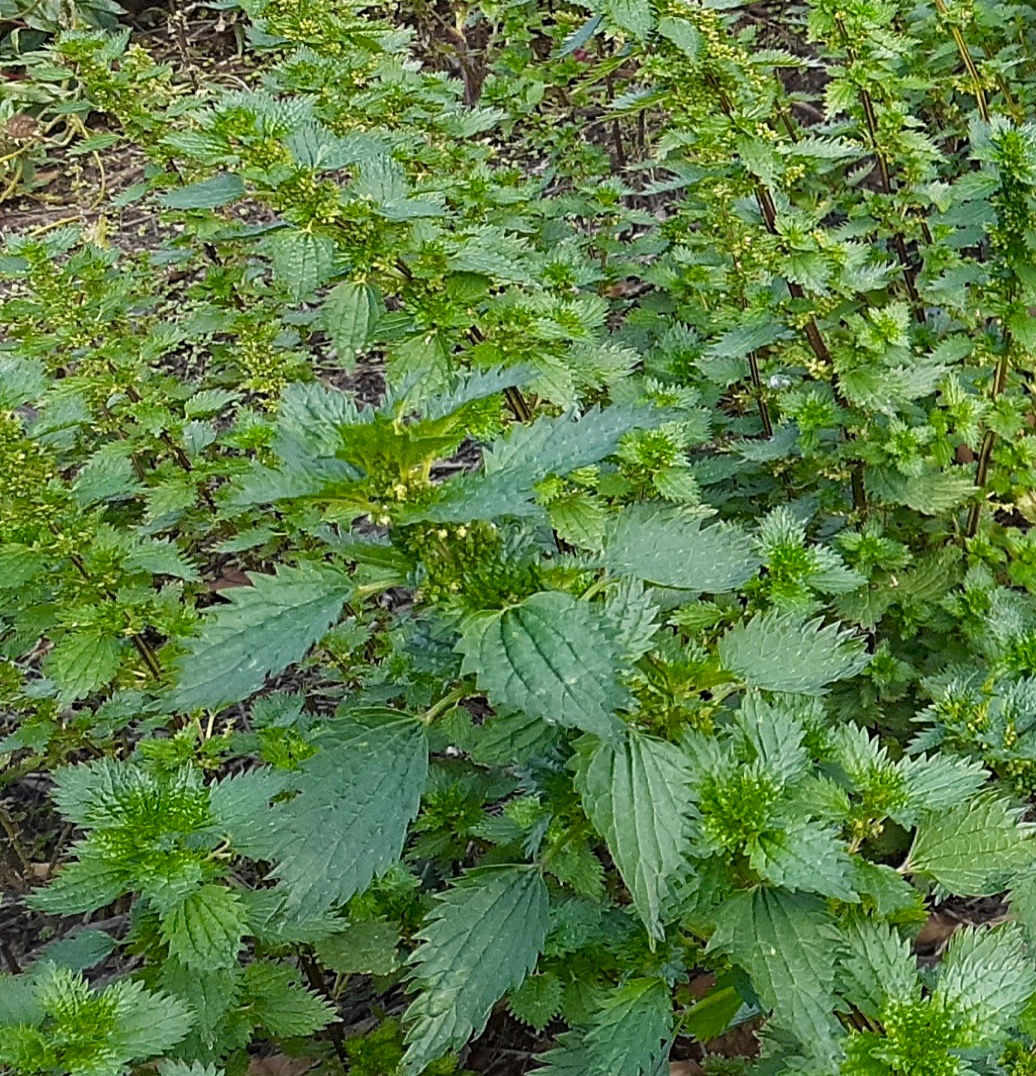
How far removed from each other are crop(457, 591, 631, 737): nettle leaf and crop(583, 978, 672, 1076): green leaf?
52 cm

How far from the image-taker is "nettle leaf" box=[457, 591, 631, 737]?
1074 millimetres

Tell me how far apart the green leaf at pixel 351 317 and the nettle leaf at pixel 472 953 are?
989 mm

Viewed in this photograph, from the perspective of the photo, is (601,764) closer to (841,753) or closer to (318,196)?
(841,753)

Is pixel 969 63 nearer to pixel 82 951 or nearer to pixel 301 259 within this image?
pixel 301 259

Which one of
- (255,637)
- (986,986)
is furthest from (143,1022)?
(986,986)

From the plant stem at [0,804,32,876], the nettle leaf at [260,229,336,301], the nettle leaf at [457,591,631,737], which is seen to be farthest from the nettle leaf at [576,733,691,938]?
the plant stem at [0,804,32,876]

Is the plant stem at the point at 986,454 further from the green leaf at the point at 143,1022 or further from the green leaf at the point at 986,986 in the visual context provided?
the green leaf at the point at 143,1022

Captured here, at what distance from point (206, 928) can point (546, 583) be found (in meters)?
0.83

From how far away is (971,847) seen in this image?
1.42 metres

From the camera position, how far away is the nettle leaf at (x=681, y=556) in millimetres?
1317

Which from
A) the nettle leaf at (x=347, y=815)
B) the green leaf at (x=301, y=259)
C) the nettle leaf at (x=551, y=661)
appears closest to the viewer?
the nettle leaf at (x=551, y=661)

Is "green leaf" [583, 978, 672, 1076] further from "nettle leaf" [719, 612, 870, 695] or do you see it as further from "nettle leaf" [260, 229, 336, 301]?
"nettle leaf" [260, 229, 336, 301]

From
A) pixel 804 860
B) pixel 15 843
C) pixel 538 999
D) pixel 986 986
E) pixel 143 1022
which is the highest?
pixel 804 860

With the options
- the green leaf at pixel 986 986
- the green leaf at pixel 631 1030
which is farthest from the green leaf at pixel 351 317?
the green leaf at pixel 986 986
